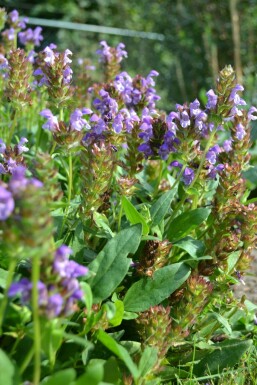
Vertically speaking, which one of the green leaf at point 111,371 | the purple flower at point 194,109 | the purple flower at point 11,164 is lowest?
the green leaf at point 111,371

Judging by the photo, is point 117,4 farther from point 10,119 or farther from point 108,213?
point 108,213

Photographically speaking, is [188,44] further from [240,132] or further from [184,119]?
[184,119]

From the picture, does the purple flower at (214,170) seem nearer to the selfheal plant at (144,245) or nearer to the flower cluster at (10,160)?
the selfheal plant at (144,245)

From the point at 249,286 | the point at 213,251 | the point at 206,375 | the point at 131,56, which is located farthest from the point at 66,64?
the point at 131,56

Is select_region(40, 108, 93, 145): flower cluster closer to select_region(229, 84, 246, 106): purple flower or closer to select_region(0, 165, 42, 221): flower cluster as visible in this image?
select_region(229, 84, 246, 106): purple flower

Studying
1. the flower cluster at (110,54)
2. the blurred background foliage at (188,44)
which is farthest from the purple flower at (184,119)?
the blurred background foliage at (188,44)

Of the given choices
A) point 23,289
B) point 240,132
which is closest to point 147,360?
point 23,289
